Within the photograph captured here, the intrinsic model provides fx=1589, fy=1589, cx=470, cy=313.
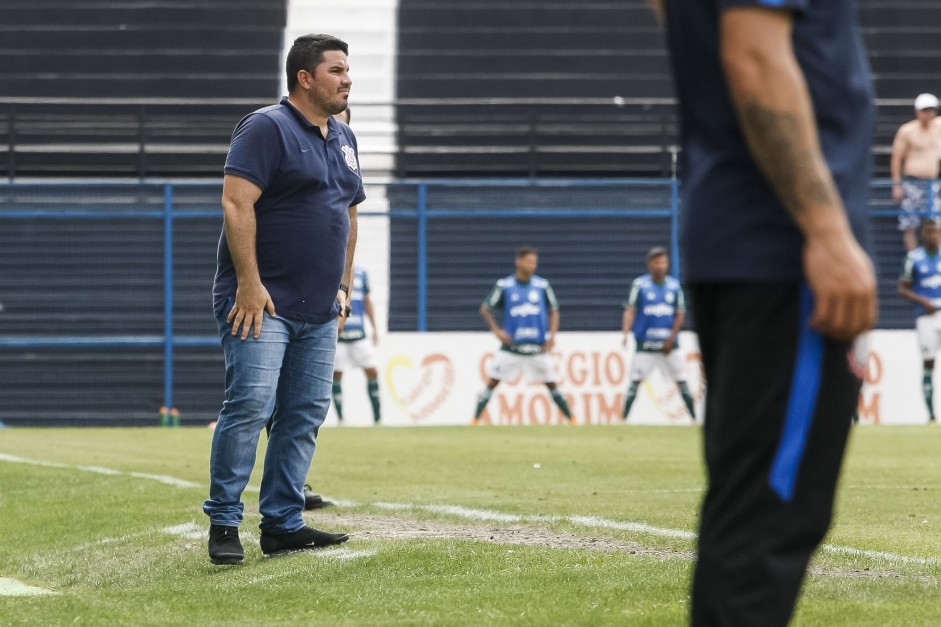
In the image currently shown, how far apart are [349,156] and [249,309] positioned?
89 cm

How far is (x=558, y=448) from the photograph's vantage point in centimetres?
1345

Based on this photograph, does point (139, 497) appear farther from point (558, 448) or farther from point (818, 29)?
point (818, 29)

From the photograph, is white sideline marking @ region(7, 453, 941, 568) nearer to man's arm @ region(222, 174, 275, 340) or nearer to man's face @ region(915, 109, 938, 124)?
man's arm @ region(222, 174, 275, 340)

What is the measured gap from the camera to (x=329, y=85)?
6098 mm

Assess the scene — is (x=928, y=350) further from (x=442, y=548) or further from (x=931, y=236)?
(x=442, y=548)

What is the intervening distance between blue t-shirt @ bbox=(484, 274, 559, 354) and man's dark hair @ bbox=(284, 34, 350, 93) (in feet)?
42.9

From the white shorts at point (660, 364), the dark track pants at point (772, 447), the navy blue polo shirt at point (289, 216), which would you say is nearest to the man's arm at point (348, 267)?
the navy blue polo shirt at point (289, 216)

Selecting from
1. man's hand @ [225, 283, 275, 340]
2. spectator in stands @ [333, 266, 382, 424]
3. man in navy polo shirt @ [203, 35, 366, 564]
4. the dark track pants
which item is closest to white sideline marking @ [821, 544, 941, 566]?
man in navy polo shirt @ [203, 35, 366, 564]

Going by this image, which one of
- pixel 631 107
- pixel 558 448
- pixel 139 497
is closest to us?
pixel 139 497

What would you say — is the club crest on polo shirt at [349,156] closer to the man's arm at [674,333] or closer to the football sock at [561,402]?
the football sock at [561,402]

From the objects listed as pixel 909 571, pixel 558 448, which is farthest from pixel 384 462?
pixel 909 571

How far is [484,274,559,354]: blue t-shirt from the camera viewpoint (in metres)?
19.2

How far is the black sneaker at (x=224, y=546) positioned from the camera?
5.81 m

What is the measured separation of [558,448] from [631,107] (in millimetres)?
10710
